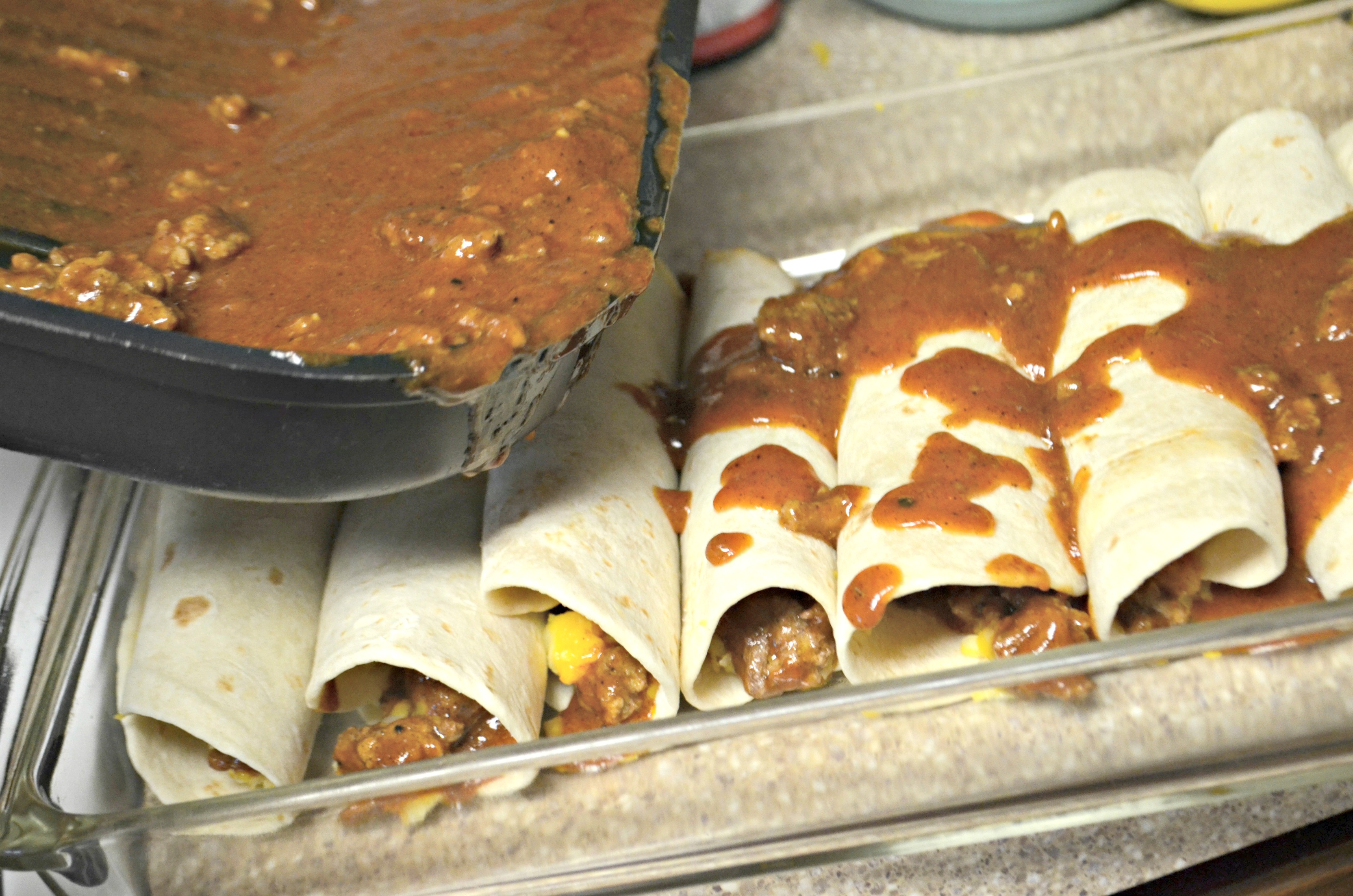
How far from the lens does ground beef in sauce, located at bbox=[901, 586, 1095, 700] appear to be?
4.93 feet

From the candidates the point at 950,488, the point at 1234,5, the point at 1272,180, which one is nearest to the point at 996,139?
the point at 1272,180

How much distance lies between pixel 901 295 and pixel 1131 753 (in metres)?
0.87

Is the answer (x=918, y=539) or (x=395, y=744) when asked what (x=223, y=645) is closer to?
(x=395, y=744)

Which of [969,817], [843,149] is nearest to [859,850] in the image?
[969,817]

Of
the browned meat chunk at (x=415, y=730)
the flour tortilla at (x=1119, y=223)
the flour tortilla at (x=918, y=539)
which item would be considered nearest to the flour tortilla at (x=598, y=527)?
the browned meat chunk at (x=415, y=730)

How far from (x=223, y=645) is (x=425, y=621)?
0.33m

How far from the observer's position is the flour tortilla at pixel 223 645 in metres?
1.55

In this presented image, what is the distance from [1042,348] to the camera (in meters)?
1.81

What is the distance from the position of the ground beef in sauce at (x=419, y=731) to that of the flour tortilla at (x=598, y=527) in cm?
15

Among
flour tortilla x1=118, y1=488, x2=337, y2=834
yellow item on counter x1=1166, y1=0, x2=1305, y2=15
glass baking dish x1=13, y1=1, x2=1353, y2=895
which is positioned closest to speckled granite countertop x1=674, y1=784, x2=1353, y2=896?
glass baking dish x1=13, y1=1, x2=1353, y2=895

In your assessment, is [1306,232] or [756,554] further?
[1306,232]

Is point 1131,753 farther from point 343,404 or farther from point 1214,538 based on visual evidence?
point 343,404

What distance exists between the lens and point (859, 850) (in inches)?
56.2

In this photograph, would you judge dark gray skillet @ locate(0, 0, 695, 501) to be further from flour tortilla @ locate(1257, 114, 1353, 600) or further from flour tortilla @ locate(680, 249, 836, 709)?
flour tortilla @ locate(1257, 114, 1353, 600)
